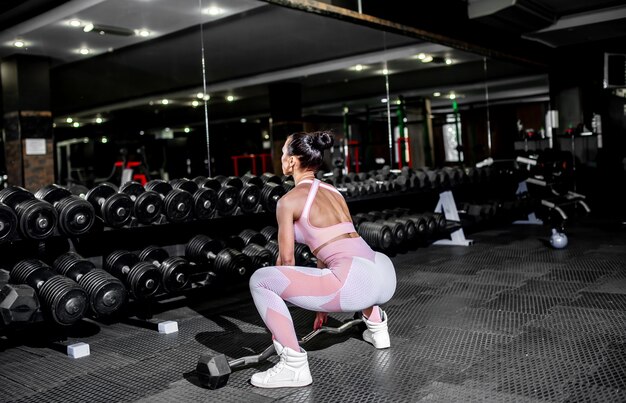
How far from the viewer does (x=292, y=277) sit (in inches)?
76.3

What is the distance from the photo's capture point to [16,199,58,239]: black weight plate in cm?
255

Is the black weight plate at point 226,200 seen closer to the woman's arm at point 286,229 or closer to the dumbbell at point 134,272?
the dumbbell at point 134,272

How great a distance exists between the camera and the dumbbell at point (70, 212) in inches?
106

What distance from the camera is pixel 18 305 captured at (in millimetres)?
2400

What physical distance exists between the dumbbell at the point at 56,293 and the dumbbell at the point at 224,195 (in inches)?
42.6

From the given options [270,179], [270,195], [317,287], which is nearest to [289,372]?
[317,287]

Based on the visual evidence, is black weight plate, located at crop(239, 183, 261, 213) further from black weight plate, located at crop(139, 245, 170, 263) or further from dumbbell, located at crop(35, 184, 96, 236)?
dumbbell, located at crop(35, 184, 96, 236)

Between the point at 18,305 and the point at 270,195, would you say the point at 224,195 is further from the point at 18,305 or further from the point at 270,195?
the point at 18,305

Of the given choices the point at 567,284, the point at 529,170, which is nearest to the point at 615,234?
the point at 529,170

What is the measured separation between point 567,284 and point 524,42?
4814 mm

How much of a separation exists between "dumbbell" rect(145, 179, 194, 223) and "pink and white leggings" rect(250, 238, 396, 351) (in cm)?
134

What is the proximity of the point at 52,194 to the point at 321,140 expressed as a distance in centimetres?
157

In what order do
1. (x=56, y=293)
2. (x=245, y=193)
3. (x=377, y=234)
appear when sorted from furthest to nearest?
(x=377, y=234), (x=245, y=193), (x=56, y=293)

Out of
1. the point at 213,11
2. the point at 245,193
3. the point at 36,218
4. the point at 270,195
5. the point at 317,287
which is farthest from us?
the point at 213,11
